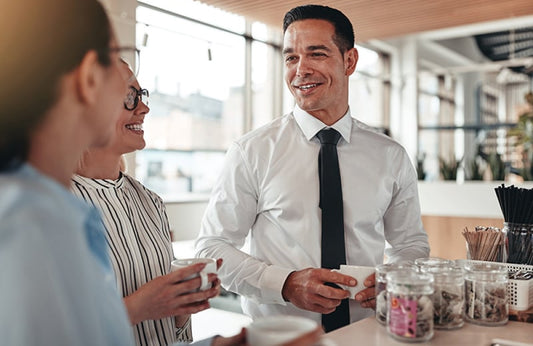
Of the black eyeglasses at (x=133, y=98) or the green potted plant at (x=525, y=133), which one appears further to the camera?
the green potted plant at (x=525, y=133)

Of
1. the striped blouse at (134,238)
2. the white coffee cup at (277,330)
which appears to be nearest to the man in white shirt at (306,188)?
the striped blouse at (134,238)

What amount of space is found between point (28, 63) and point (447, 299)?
109 centimetres

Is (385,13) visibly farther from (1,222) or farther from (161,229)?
(1,222)

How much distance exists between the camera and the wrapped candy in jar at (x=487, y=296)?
4.54ft

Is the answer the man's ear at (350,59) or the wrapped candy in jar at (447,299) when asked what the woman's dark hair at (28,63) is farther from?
the man's ear at (350,59)

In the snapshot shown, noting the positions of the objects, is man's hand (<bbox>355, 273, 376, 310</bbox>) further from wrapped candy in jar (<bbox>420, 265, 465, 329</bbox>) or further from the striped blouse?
the striped blouse

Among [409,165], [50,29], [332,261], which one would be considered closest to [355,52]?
[409,165]

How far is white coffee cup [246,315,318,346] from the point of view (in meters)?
0.77

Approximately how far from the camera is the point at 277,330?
0.82m

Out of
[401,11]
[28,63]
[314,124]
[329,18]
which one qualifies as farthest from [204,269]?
[401,11]

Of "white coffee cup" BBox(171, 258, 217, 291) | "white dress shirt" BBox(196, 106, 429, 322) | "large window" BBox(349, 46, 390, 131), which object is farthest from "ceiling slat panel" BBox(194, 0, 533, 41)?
"large window" BBox(349, 46, 390, 131)

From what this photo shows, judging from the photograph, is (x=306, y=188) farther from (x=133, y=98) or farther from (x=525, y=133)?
(x=525, y=133)

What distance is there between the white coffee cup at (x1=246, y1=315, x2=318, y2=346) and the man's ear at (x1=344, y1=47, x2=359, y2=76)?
4.86 ft

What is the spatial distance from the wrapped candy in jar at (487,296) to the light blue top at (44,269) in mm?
1046
